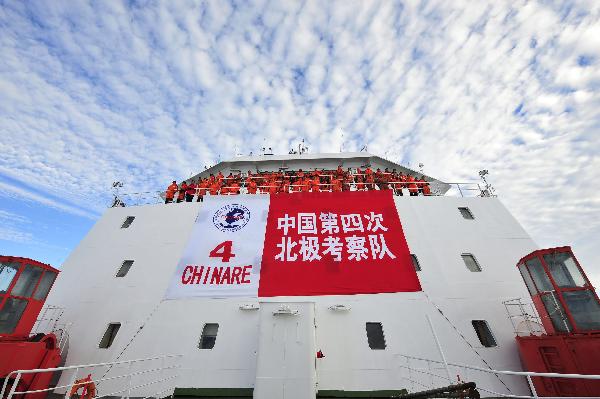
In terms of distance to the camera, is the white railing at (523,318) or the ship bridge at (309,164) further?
the ship bridge at (309,164)

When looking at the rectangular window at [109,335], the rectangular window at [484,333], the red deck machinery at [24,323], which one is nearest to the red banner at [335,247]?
the rectangular window at [484,333]

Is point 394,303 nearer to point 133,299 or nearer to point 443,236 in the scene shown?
point 443,236

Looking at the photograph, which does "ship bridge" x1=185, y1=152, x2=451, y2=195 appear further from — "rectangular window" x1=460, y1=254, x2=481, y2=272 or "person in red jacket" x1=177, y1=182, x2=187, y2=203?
"rectangular window" x1=460, y1=254, x2=481, y2=272

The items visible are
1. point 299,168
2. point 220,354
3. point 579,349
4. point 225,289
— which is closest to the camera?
point 579,349

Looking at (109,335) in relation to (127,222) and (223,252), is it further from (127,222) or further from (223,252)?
(127,222)

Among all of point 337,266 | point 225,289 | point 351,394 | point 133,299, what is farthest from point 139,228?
point 351,394

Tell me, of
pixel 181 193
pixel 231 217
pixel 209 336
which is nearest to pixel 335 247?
pixel 231 217

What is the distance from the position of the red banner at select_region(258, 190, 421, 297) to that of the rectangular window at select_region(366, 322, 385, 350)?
0.94m

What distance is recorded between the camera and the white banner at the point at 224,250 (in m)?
8.79

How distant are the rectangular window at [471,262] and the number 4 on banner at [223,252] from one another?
756cm

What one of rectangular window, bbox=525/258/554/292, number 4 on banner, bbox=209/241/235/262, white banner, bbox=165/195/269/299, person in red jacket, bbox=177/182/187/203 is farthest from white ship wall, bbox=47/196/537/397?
person in red jacket, bbox=177/182/187/203

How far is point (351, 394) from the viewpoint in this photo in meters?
6.85

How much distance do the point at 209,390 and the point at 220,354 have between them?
0.81 m

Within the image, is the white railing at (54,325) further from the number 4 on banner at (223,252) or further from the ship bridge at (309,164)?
the ship bridge at (309,164)
